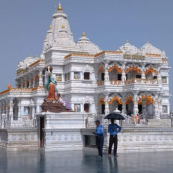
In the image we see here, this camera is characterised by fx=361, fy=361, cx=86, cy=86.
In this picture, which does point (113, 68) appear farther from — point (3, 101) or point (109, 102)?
point (3, 101)

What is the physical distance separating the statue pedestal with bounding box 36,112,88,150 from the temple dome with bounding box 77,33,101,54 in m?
22.4

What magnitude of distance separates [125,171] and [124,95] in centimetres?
2732

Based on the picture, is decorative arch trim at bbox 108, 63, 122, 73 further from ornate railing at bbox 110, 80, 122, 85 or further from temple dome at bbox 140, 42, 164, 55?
temple dome at bbox 140, 42, 164, 55

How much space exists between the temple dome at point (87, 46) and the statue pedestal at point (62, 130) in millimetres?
22415

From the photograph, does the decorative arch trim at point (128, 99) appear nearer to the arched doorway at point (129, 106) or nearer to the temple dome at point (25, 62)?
the arched doorway at point (129, 106)

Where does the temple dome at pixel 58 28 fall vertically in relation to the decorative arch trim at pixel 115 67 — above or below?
above

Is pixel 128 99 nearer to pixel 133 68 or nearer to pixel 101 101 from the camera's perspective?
pixel 101 101

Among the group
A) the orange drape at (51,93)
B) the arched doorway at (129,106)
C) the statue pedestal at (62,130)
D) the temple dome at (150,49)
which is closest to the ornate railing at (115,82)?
the arched doorway at (129,106)

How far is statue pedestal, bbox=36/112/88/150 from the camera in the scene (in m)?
Result: 19.1

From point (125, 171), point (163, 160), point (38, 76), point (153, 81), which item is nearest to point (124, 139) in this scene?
point (163, 160)

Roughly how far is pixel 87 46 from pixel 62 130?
1015 inches

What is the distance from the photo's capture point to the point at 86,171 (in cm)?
1115

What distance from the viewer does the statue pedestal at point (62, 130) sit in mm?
19078

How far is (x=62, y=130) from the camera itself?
63.8 ft
